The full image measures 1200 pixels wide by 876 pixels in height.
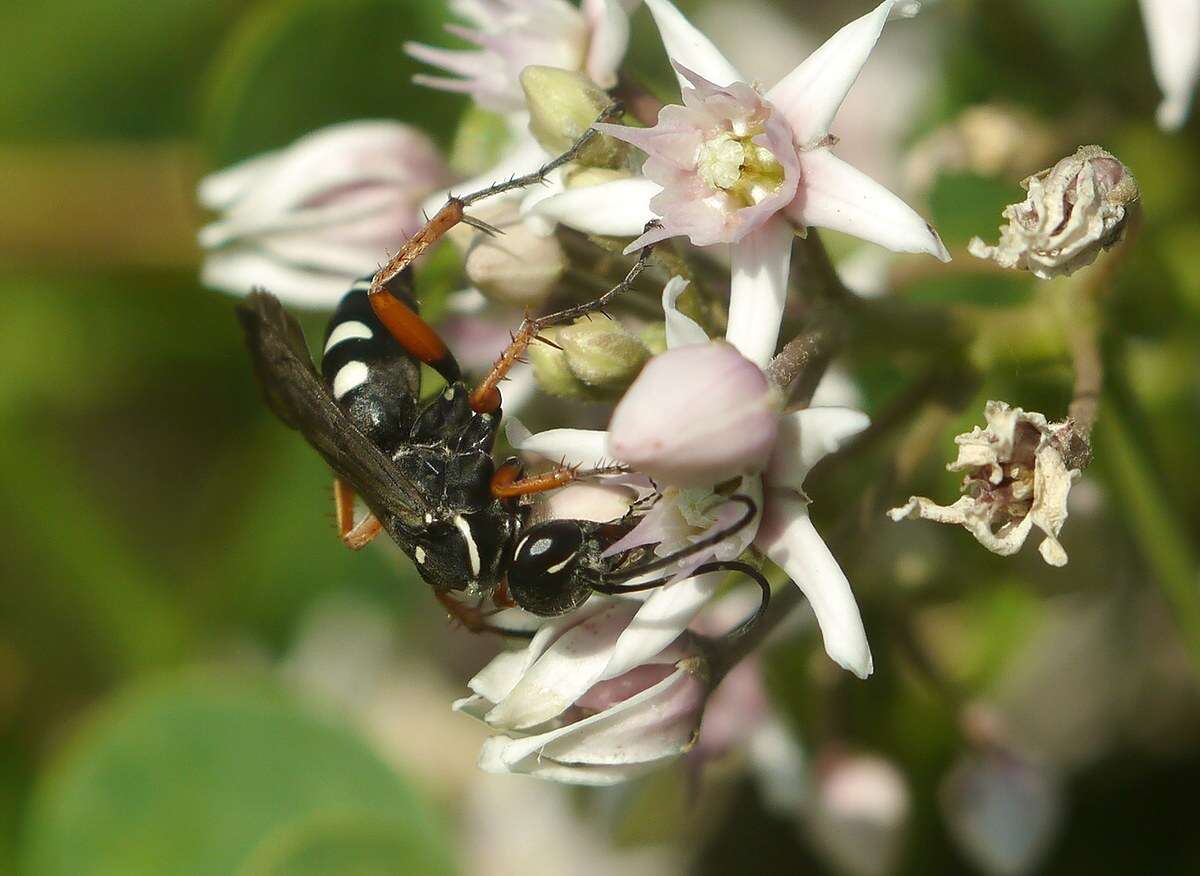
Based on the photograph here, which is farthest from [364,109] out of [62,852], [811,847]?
→ [811,847]

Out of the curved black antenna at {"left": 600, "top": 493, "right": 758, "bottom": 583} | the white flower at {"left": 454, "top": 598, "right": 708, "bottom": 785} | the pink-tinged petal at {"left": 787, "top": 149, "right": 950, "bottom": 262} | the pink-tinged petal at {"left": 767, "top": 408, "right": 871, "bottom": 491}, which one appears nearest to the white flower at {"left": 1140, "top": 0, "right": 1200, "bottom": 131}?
the pink-tinged petal at {"left": 787, "top": 149, "right": 950, "bottom": 262}

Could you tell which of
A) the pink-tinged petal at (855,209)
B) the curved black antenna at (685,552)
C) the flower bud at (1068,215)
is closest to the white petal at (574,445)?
the curved black antenna at (685,552)

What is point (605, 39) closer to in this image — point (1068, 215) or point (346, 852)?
point (1068, 215)

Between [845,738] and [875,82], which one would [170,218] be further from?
[845,738]

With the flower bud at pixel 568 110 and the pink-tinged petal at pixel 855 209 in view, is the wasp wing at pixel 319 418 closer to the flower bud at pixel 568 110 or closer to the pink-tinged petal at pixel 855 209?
the flower bud at pixel 568 110

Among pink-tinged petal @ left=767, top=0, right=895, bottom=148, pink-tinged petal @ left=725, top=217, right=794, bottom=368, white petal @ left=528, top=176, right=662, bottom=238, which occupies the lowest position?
pink-tinged petal @ left=725, top=217, right=794, bottom=368

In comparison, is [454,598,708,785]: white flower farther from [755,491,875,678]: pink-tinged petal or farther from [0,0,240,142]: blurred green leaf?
[0,0,240,142]: blurred green leaf
